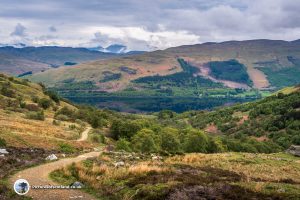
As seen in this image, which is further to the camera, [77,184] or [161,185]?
[77,184]

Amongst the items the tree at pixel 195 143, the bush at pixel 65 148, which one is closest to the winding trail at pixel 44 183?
the bush at pixel 65 148

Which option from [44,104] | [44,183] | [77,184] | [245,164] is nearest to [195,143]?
[245,164]

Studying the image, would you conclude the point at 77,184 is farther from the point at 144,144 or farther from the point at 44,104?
the point at 44,104

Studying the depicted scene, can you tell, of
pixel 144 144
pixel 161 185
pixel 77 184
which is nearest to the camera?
pixel 161 185

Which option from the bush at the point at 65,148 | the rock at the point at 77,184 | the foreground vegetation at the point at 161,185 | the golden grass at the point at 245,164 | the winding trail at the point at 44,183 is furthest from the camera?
the bush at the point at 65,148

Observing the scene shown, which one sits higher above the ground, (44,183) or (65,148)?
(44,183)

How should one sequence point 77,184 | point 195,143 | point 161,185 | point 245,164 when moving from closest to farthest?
point 161,185 → point 77,184 → point 245,164 → point 195,143

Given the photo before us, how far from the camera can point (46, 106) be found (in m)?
182

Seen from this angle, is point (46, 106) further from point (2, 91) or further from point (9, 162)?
point (9, 162)

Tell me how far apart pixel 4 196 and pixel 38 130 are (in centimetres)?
6784

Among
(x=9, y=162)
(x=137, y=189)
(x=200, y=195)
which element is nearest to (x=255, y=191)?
(x=200, y=195)

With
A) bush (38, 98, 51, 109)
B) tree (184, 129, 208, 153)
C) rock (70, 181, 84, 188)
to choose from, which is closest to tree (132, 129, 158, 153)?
tree (184, 129, 208, 153)

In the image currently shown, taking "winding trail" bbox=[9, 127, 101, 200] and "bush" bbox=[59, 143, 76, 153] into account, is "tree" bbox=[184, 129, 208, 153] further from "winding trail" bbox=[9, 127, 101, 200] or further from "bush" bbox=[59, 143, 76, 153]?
"winding trail" bbox=[9, 127, 101, 200]

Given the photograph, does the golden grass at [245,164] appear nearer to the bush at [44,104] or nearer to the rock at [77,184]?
the rock at [77,184]
